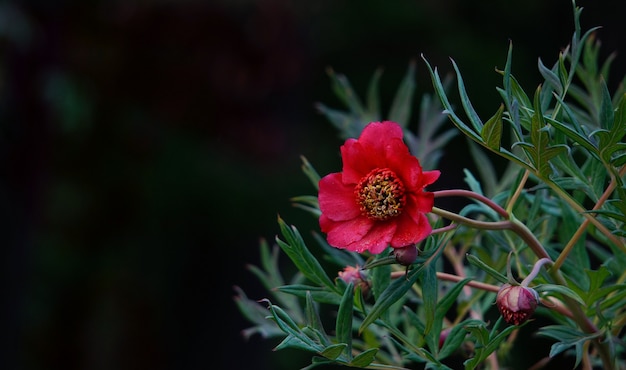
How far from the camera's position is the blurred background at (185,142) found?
336 centimetres

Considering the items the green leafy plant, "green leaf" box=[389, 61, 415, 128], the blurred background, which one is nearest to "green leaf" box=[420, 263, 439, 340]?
the green leafy plant

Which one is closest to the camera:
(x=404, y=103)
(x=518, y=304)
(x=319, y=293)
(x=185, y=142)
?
(x=518, y=304)

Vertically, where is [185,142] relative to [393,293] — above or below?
below

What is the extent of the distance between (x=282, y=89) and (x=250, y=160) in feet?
1.12

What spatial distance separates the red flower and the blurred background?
2.54m

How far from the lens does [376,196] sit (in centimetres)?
53

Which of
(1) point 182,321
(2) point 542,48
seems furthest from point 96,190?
(2) point 542,48

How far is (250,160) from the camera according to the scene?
3.52 metres

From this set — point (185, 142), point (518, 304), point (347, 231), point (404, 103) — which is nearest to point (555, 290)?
point (518, 304)

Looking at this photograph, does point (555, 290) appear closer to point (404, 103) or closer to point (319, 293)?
point (319, 293)

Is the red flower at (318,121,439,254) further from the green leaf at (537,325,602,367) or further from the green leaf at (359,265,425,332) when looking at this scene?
the green leaf at (537,325,602,367)

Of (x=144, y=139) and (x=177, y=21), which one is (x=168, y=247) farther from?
(x=177, y=21)

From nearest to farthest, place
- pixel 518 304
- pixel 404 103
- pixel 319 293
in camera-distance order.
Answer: pixel 518 304
pixel 319 293
pixel 404 103

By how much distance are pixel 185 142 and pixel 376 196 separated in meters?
3.16
